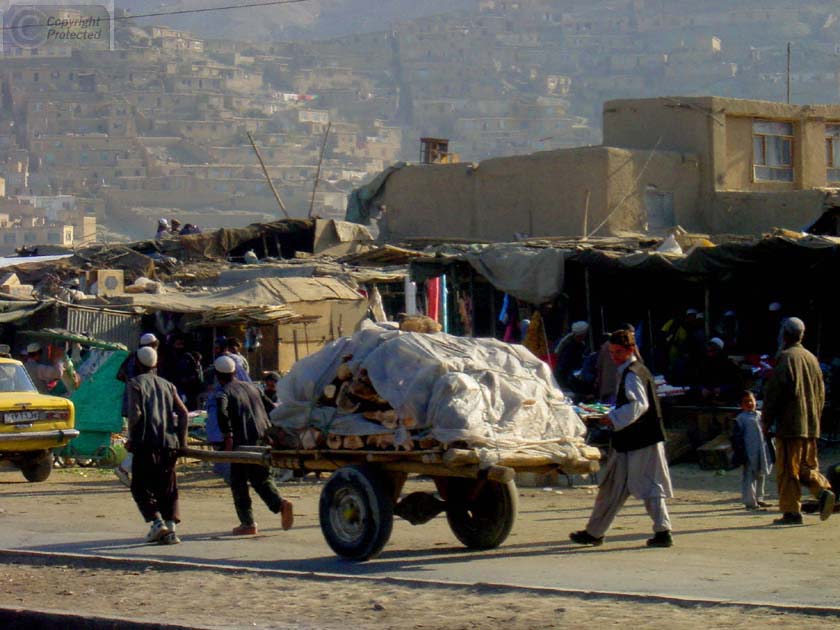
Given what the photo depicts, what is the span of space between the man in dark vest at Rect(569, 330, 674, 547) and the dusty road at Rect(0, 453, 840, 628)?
40 cm

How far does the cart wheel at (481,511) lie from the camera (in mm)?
9992

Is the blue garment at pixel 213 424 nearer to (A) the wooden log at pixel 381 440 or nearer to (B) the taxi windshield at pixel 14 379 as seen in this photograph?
(A) the wooden log at pixel 381 440

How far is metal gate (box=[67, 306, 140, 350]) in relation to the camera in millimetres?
22250

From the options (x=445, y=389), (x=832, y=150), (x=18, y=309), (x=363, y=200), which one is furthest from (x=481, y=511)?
(x=832, y=150)

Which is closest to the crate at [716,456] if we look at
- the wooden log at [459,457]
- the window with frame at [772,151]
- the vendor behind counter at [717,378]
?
the vendor behind counter at [717,378]

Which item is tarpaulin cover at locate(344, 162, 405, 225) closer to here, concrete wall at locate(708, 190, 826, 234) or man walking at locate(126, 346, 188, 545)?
concrete wall at locate(708, 190, 826, 234)

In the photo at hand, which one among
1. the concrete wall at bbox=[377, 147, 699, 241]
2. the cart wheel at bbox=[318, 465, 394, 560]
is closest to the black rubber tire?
the cart wheel at bbox=[318, 465, 394, 560]

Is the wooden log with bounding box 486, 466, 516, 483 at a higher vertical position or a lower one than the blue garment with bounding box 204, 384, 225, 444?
lower

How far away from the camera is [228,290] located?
23.4 meters

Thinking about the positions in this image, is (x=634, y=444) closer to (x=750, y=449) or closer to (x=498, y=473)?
(x=498, y=473)

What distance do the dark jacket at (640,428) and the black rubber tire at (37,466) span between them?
9.10 m

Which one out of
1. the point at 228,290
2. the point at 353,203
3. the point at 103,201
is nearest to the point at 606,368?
Answer: the point at 228,290

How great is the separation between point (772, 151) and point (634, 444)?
24.1m

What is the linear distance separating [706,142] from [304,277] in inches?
420
